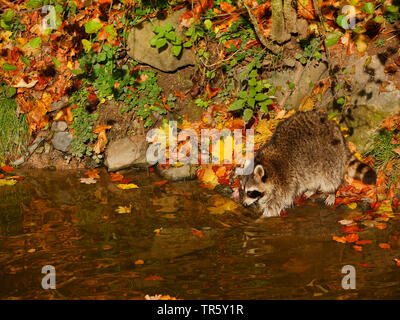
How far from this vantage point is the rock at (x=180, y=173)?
6332 mm

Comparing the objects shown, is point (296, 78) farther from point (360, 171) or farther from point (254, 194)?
point (254, 194)

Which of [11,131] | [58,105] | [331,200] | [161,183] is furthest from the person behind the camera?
[58,105]

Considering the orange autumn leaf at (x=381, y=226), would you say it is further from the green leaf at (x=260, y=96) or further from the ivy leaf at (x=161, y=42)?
the ivy leaf at (x=161, y=42)

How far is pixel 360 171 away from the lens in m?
5.47

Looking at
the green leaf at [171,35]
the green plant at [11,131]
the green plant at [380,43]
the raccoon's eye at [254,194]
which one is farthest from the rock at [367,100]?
the green plant at [11,131]

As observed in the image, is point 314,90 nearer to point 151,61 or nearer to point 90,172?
point 151,61

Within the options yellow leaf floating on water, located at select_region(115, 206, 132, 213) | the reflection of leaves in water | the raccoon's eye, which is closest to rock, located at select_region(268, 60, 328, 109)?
the raccoon's eye

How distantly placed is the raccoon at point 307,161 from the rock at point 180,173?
3.56ft

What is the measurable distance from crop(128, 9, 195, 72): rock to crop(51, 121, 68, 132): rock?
1425 millimetres

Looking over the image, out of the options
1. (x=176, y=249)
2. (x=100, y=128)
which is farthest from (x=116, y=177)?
(x=176, y=249)

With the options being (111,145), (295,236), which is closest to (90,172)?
(111,145)

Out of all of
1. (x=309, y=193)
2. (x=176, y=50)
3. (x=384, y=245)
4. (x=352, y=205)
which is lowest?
(x=384, y=245)

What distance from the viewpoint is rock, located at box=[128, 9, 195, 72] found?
22.6 ft

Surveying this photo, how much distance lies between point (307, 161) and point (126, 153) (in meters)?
2.53
